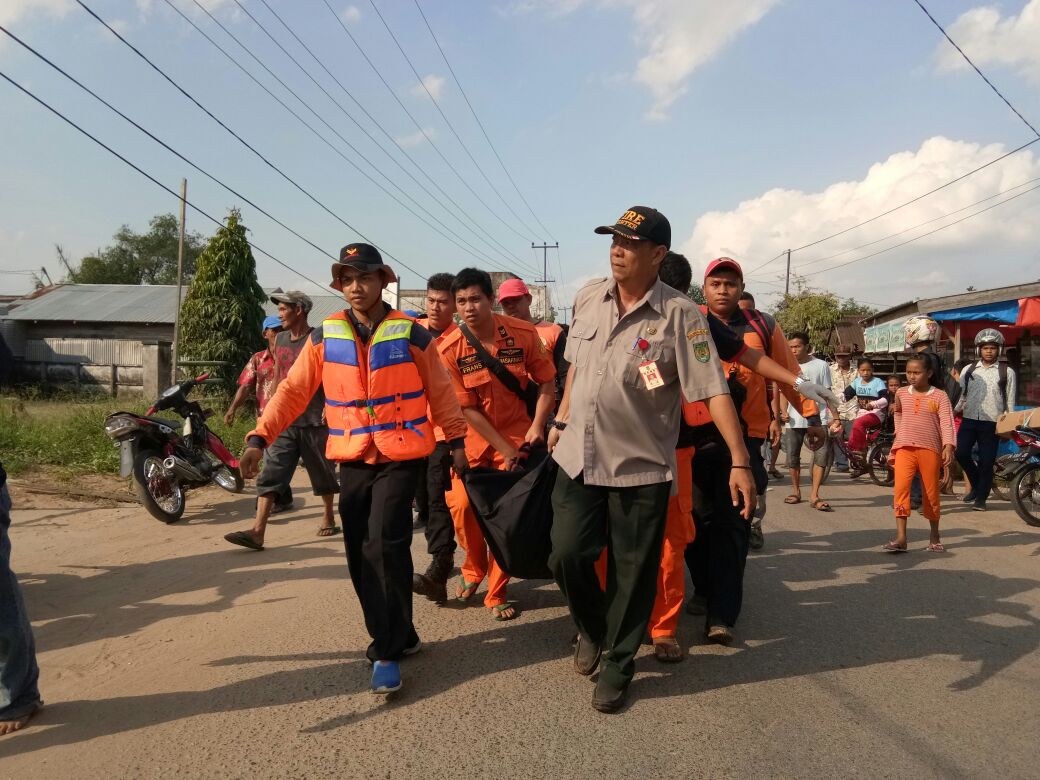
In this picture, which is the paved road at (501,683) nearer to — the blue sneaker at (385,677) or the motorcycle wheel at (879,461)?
the blue sneaker at (385,677)

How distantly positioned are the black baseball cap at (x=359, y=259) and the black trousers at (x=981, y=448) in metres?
7.54

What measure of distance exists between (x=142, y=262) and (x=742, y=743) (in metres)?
70.0

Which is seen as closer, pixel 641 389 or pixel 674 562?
pixel 641 389

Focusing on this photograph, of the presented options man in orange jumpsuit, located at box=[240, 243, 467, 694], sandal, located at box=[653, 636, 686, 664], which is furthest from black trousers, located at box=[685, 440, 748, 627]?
man in orange jumpsuit, located at box=[240, 243, 467, 694]

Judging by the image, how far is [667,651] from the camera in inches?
152

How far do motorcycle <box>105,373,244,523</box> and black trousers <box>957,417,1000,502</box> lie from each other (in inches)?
311

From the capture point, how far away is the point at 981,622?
4555mm

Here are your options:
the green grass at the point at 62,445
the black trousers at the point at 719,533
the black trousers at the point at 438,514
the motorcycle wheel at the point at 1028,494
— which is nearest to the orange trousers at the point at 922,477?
the motorcycle wheel at the point at 1028,494

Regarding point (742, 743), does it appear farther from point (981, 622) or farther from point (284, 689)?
point (981, 622)

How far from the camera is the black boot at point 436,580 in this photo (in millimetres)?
4715

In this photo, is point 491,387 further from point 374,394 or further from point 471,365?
point 374,394

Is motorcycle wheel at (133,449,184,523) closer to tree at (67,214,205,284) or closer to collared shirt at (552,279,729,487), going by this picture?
collared shirt at (552,279,729,487)

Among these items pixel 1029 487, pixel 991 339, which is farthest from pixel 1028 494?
pixel 991 339

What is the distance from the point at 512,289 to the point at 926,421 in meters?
3.71
